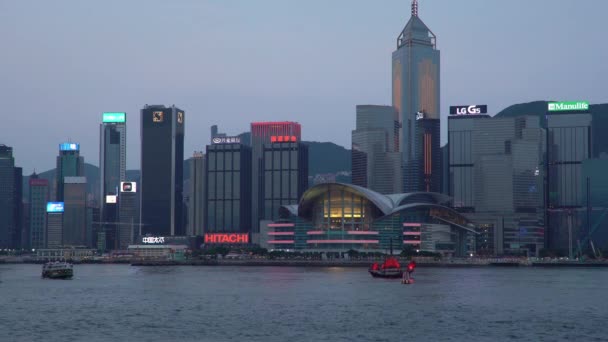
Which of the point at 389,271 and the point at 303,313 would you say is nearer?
the point at 303,313

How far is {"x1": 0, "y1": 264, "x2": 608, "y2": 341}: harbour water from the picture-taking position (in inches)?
3083

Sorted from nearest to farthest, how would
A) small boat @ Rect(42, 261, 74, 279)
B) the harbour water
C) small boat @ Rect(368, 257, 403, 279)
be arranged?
the harbour water, small boat @ Rect(368, 257, 403, 279), small boat @ Rect(42, 261, 74, 279)

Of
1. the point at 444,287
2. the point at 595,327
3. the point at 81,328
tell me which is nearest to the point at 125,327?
the point at 81,328

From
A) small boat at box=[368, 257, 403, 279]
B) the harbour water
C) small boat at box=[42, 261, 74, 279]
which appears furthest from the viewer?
small boat at box=[42, 261, 74, 279]

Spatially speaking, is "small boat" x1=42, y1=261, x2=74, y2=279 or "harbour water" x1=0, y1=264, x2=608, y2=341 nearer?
"harbour water" x1=0, y1=264, x2=608, y2=341

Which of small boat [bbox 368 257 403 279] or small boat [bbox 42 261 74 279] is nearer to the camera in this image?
small boat [bbox 368 257 403 279]

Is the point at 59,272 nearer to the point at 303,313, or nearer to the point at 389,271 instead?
the point at 389,271

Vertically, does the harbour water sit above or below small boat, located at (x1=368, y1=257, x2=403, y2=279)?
below

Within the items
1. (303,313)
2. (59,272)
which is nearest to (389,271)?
(59,272)

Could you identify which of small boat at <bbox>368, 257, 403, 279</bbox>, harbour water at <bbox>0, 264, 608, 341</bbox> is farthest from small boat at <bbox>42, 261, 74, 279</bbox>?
small boat at <bbox>368, 257, 403, 279</bbox>

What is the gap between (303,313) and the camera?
96.3m

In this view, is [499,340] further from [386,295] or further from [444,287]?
[444,287]

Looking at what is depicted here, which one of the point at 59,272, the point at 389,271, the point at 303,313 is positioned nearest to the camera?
the point at 303,313

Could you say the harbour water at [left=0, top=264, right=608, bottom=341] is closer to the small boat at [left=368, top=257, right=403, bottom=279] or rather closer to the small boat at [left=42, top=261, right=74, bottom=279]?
the small boat at [left=368, top=257, right=403, bottom=279]
